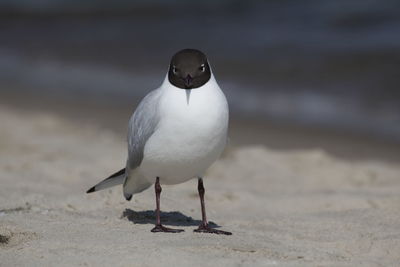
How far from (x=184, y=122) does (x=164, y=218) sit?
46.3 inches

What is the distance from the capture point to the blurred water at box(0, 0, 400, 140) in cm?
1104

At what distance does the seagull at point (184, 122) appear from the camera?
490cm

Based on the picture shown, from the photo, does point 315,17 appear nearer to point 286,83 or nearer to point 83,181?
point 286,83

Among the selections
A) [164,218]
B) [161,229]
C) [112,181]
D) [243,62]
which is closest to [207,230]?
[161,229]

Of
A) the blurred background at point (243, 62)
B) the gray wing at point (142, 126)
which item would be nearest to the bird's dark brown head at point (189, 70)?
the gray wing at point (142, 126)

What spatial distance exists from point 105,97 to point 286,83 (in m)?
2.50

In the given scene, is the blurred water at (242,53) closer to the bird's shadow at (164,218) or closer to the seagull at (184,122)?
the bird's shadow at (164,218)

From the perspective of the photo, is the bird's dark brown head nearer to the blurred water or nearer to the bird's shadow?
the bird's shadow

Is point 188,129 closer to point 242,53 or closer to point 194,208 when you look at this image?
point 194,208

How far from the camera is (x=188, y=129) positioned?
16.1ft

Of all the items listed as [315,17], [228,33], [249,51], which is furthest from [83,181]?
[315,17]

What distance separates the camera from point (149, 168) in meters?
5.28

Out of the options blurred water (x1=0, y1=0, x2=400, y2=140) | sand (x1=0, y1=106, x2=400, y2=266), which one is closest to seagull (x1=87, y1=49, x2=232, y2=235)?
sand (x1=0, y1=106, x2=400, y2=266)

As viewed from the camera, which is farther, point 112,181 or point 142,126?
point 112,181
